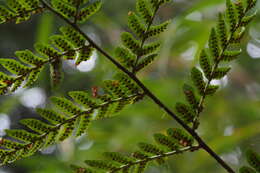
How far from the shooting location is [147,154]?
762mm

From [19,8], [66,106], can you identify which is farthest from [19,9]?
[66,106]

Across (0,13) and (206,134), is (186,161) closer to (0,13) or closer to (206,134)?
(206,134)

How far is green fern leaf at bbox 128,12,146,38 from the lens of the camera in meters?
0.72

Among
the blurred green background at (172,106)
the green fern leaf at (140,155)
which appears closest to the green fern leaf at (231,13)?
the green fern leaf at (140,155)

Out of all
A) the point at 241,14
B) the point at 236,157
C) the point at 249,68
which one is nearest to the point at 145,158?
the point at 241,14

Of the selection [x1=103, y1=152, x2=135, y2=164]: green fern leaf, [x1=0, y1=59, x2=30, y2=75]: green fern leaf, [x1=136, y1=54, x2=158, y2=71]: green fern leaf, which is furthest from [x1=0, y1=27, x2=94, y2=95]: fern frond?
[x1=103, y1=152, x2=135, y2=164]: green fern leaf

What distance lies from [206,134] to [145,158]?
5.46 ft

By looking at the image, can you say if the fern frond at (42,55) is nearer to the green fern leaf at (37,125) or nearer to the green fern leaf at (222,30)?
the green fern leaf at (37,125)

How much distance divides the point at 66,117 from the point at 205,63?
32 cm

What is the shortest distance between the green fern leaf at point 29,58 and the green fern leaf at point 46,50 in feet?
0.05

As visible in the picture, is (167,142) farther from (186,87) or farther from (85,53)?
(85,53)

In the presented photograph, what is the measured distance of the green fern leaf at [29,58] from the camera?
2.36 feet

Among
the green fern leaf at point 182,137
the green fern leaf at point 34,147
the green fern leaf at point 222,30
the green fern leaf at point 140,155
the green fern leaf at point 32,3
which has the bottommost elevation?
the green fern leaf at point 182,137

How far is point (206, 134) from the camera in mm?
2344
